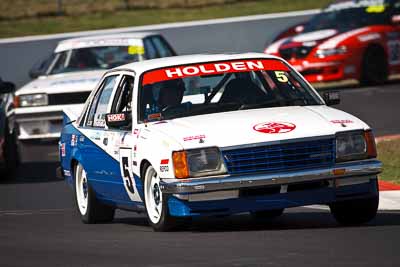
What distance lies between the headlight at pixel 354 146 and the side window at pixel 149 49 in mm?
9983

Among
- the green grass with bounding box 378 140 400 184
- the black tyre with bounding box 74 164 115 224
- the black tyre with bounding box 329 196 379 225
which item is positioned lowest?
the green grass with bounding box 378 140 400 184

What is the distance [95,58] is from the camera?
1978 centimetres

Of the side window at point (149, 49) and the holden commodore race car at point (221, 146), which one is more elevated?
the holden commodore race car at point (221, 146)

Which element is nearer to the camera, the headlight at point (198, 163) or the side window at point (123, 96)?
the headlight at point (198, 163)

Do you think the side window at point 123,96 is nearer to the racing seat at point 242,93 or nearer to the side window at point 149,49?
the racing seat at point 242,93

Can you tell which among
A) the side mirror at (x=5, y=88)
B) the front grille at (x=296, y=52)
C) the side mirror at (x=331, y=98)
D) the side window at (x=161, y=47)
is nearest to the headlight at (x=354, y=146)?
the side mirror at (x=331, y=98)

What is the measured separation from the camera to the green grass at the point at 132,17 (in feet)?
108

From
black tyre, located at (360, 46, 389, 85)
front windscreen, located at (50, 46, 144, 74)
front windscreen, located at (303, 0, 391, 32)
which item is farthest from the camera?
front windscreen, located at (303, 0, 391, 32)

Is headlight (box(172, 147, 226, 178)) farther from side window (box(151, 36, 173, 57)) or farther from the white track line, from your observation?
the white track line

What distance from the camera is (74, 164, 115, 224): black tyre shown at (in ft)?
37.3

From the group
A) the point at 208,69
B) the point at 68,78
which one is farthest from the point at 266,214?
the point at 68,78

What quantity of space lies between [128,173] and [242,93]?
1102mm

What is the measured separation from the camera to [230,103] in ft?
34.3

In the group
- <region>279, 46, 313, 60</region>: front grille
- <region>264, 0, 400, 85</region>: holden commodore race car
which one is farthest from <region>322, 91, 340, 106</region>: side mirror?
<region>279, 46, 313, 60</region>: front grille
